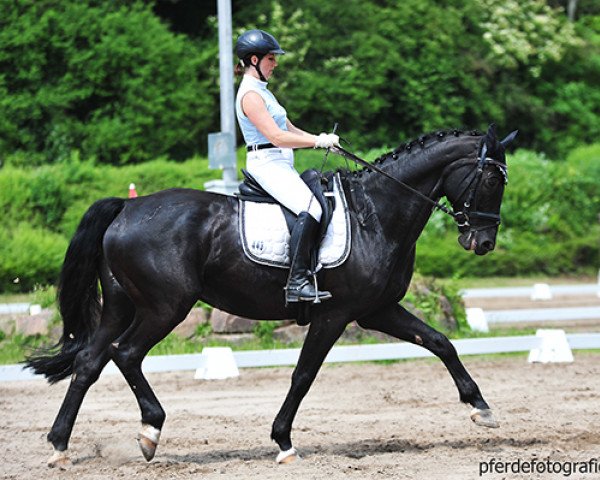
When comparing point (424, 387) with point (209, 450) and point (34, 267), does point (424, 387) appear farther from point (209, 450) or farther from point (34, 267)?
point (34, 267)

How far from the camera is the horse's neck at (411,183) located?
7.87 meters

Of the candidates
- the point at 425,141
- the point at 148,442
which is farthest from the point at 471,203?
the point at 148,442

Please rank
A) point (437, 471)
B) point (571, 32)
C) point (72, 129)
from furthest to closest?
point (571, 32), point (72, 129), point (437, 471)

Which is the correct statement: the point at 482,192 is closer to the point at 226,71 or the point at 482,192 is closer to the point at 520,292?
the point at 226,71

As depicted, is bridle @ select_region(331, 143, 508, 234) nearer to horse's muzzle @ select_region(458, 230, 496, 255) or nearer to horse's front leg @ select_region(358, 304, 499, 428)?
horse's muzzle @ select_region(458, 230, 496, 255)

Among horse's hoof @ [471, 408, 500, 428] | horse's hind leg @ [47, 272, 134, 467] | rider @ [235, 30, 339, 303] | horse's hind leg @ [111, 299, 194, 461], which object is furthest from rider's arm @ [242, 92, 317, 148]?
horse's hoof @ [471, 408, 500, 428]

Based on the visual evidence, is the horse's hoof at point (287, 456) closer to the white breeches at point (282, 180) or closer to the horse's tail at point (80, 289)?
the white breeches at point (282, 180)

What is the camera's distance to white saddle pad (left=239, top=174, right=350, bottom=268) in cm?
766

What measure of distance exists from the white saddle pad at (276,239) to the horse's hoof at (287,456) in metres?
1.27

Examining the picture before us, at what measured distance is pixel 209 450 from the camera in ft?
26.6

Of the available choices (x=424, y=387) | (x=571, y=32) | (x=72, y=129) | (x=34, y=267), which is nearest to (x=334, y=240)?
(x=424, y=387)

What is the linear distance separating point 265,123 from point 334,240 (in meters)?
0.94

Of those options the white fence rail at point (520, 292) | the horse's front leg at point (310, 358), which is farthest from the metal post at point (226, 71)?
the horse's front leg at point (310, 358)

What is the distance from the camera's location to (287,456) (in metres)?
7.51
